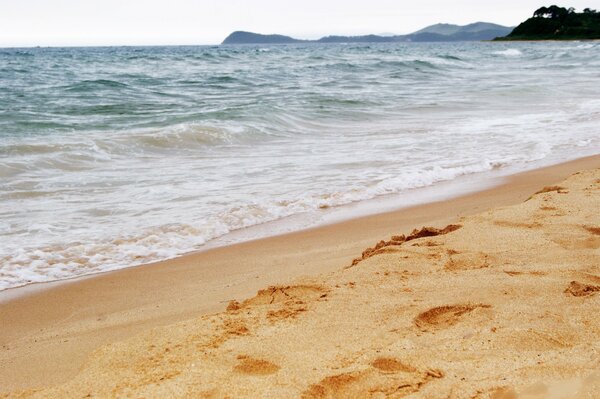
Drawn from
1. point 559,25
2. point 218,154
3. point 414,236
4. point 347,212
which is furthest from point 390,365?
point 559,25

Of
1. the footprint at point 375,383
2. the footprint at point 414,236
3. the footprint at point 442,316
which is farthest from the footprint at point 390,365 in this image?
the footprint at point 414,236

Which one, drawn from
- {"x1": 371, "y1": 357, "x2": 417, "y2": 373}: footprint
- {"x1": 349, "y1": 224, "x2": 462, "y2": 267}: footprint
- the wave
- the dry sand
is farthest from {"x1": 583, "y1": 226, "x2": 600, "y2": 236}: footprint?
the wave

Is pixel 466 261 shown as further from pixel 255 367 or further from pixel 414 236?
pixel 255 367

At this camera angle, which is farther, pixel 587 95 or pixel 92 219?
pixel 587 95

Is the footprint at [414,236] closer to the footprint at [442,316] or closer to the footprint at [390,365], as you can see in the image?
→ the footprint at [442,316]

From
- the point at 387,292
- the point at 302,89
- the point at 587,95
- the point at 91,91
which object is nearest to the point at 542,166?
the point at 387,292

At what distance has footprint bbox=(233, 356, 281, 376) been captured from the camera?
7.66 feet

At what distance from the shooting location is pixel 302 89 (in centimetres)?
1822

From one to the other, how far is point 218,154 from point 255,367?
671 centimetres

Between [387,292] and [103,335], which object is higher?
[387,292]

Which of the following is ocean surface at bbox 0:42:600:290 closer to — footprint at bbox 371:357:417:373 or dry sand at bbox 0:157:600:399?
dry sand at bbox 0:157:600:399

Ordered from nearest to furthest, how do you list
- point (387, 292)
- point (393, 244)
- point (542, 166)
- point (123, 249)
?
point (387, 292)
point (393, 244)
point (123, 249)
point (542, 166)

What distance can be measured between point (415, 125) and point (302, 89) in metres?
7.45

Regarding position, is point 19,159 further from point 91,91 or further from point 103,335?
point 91,91
